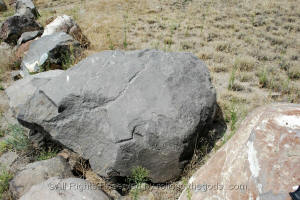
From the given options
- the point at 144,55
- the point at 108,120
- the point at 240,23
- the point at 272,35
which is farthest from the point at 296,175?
the point at 240,23

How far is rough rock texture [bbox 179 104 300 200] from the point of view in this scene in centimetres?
154

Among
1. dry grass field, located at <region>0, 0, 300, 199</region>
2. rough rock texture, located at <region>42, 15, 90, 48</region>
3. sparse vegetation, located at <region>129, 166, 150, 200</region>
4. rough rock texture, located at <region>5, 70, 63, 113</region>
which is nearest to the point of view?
sparse vegetation, located at <region>129, 166, 150, 200</region>

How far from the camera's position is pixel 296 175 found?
4.89 feet

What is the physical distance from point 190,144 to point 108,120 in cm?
88

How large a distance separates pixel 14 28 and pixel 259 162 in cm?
655

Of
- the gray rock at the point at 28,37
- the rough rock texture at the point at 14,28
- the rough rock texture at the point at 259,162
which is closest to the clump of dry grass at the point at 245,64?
the rough rock texture at the point at 259,162

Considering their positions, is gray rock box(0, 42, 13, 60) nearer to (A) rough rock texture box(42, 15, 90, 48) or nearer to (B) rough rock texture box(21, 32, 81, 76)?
(B) rough rock texture box(21, 32, 81, 76)

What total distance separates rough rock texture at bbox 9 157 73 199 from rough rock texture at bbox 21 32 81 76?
234cm

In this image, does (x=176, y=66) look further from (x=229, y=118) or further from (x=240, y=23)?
(x=240, y=23)

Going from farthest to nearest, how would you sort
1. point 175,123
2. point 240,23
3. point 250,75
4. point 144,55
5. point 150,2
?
point 150,2, point 240,23, point 250,75, point 144,55, point 175,123

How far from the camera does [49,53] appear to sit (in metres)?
4.52

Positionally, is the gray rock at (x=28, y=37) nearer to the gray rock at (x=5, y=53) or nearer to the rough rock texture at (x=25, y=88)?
the gray rock at (x=5, y=53)

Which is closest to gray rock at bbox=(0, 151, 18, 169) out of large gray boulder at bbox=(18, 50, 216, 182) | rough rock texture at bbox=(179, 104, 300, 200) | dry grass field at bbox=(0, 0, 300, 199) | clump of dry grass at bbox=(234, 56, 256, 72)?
large gray boulder at bbox=(18, 50, 216, 182)

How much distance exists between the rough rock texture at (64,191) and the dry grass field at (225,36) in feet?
5.43
